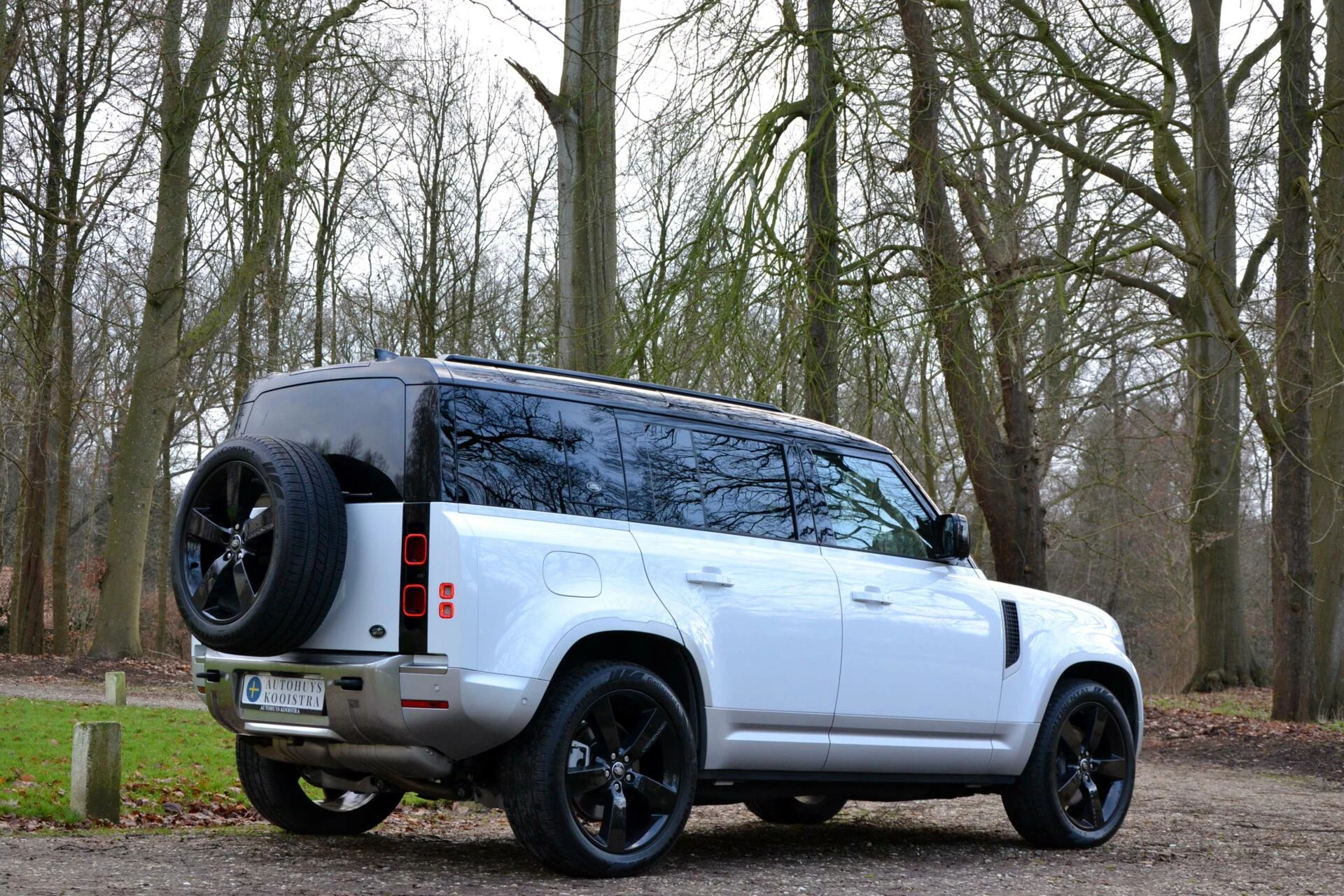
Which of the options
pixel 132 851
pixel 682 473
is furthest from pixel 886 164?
pixel 132 851

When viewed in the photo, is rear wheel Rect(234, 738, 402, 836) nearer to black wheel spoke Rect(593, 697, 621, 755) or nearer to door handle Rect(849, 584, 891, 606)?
black wheel spoke Rect(593, 697, 621, 755)

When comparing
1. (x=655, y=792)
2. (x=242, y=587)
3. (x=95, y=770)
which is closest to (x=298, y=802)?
(x=95, y=770)

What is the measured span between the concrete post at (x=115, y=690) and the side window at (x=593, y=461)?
34.9ft

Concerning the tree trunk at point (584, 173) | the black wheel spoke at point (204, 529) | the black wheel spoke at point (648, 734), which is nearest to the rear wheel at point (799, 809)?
the black wheel spoke at point (648, 734)

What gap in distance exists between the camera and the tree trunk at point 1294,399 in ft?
41.9

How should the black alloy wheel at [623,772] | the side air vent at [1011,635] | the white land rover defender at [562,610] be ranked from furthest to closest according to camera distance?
1. the side air vent at [1011,635]
2. the black alloy wheel at [623,772]
3. the white land rover defender at [562,610]

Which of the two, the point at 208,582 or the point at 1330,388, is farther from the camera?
the point at 1330,388

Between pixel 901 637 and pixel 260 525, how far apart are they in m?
3.08

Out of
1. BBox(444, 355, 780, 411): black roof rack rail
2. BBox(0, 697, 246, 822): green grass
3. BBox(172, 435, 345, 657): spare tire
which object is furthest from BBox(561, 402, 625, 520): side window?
BBox(0, 697, 246, 822): green grass

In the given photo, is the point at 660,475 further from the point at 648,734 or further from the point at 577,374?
the point at 648,734

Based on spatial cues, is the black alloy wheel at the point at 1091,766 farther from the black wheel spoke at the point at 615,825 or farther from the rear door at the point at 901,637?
the black wheel spoke at the point at 615,825

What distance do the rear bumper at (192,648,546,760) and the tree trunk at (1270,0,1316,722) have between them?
9879 millimetres

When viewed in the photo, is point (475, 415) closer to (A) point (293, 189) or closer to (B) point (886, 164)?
(B) point (886, 164)

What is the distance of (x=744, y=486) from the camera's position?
6.46 m
